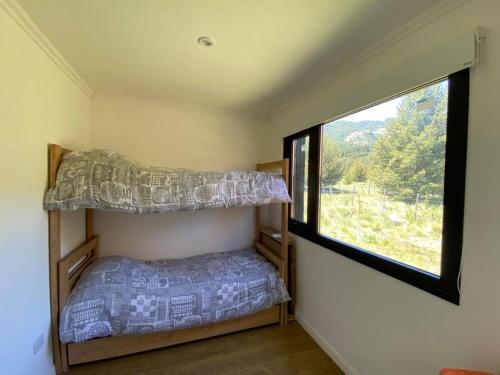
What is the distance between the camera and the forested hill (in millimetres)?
1589

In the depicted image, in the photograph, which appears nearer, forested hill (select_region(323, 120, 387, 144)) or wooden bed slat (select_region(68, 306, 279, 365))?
forested hill (select_region(323, 120, 387, 144))

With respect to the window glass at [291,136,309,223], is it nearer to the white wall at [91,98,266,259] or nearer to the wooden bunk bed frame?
the wooden bunk bed frame

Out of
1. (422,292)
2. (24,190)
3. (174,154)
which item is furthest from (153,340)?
(422,292)

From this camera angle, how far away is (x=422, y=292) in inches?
48.1

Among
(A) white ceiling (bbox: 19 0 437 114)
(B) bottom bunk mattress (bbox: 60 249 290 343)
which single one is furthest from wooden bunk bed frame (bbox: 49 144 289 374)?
(A) white ceiling (bbox: 19 0 437 114)

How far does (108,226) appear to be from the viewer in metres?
2.52

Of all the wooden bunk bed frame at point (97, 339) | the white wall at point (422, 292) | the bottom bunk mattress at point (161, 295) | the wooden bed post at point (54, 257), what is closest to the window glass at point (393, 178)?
the white wall at point (422, 292)

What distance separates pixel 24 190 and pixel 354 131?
2.31 metres

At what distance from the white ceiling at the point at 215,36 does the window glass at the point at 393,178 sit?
49cm

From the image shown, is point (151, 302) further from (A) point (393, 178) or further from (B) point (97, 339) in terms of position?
(A) point (393, 178)

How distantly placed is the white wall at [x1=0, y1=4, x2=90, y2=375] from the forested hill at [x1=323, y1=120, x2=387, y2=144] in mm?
2216

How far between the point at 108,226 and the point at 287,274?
210 centimetres

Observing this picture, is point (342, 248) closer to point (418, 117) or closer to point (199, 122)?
point (418, 117)

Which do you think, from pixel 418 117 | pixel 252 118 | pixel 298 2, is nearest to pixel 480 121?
pixel 418 117
